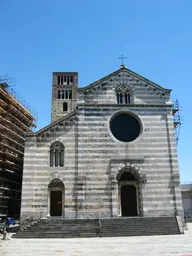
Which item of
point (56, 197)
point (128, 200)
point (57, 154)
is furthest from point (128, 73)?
point (56, 197)

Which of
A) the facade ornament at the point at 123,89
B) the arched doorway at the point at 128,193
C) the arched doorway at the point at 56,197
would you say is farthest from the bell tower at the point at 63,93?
the arched doorway at the point at 128,193

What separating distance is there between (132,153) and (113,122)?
3635 mm

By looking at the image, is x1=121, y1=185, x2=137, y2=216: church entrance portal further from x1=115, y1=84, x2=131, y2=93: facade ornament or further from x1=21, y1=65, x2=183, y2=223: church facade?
x1=115, y1=84, x2=131, y2=93: facade ornament

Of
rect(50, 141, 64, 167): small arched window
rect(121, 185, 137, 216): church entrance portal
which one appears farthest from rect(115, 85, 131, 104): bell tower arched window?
rect(121, 185, 137, 216): church entrance portal

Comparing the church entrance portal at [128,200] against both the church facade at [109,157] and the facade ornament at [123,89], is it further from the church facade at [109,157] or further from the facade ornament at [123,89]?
the facade ornament at [123,89]

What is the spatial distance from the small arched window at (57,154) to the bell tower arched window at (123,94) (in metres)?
7.43

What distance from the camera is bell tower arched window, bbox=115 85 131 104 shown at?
2775 centimetres

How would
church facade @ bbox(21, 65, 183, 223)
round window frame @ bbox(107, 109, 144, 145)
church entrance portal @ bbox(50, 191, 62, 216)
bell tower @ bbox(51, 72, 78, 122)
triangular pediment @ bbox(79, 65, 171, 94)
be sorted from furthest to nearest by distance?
bell tower @ bbox(51, 72, 78, 122)
triangular pediment @ bbox(79, 65, 171, 94)
round window frame @ bbox(107, 109, 144, 145)
church entrance portal @ bbox(50, 191, 62, 216)
church facade @ bbox(21, 65, 183, 223)

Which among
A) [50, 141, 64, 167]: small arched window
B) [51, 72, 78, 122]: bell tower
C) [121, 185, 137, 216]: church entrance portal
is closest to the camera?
[121, 185, 137, 216]: church entrance portal

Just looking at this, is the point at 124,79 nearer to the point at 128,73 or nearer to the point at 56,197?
the point at 128,73

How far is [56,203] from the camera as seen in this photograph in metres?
24.8

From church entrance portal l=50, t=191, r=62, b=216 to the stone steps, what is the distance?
1576 millimetres

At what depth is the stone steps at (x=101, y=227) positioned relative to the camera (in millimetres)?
20656

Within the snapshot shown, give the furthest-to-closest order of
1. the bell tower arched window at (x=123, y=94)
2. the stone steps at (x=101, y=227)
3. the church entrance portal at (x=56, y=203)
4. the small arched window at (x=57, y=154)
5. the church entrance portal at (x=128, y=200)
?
the bell tower arched window at (x=123, y=94) < the small arched window at (x=57, y=154) < the church entrance portal at (x=128, y=200) < the church entrance portal at (x=56, y=203) < the stone steps at (x=101, y=227)
